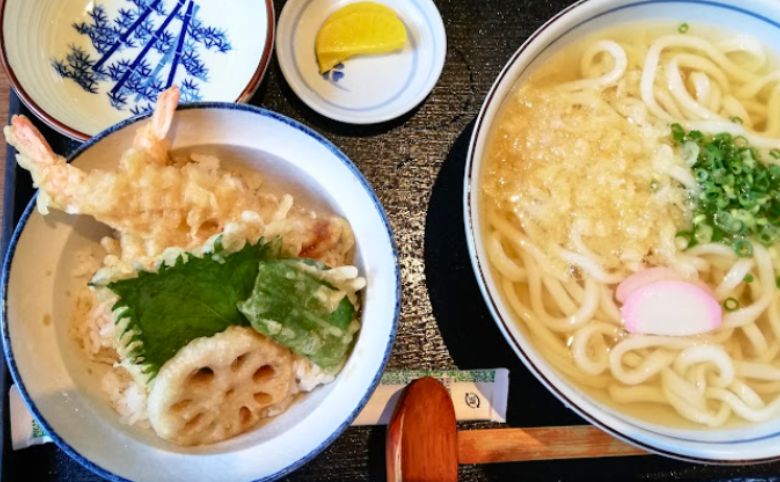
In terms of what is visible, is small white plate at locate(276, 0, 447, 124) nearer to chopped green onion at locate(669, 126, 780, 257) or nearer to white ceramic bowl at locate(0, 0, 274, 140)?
white ceramic bowl at locate(0, 0, 274, 140)

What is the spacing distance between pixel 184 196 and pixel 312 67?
2.25 feet

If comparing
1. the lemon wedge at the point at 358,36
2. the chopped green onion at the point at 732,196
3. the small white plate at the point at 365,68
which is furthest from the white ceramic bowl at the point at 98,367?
the chopped green onion at the point at 732,196

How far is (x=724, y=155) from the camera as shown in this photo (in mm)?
1648

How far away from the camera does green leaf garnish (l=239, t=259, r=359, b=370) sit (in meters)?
1.28

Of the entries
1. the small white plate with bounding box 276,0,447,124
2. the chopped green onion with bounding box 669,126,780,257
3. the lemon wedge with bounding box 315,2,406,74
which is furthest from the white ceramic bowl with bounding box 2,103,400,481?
the chopped green onion with bounding box 669,126,780,257

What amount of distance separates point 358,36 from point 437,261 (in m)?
0.70

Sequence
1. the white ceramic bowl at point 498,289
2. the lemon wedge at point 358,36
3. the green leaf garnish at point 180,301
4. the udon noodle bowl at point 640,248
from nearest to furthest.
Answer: the green leaf garnish at point 180,301 → the white ceramic bowl at point 498,289 → the udon noodle bowl at point 640,248 → the lemon wedge at point 358,36

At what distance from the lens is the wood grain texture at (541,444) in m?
1.66

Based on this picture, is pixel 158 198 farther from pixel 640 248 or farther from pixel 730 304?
pixel 730 304

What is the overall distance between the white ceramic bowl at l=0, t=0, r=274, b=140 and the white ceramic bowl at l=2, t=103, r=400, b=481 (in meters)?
0.33

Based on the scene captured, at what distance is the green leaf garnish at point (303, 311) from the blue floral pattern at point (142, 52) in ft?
2.60

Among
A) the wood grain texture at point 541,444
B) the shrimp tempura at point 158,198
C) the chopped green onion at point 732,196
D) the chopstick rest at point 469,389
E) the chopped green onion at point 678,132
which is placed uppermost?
the chopped green onion at point 678,132

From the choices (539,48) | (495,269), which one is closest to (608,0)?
(539,48)

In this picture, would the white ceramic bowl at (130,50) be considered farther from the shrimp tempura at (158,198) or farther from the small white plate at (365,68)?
the shrimp tempura at (158,198)
